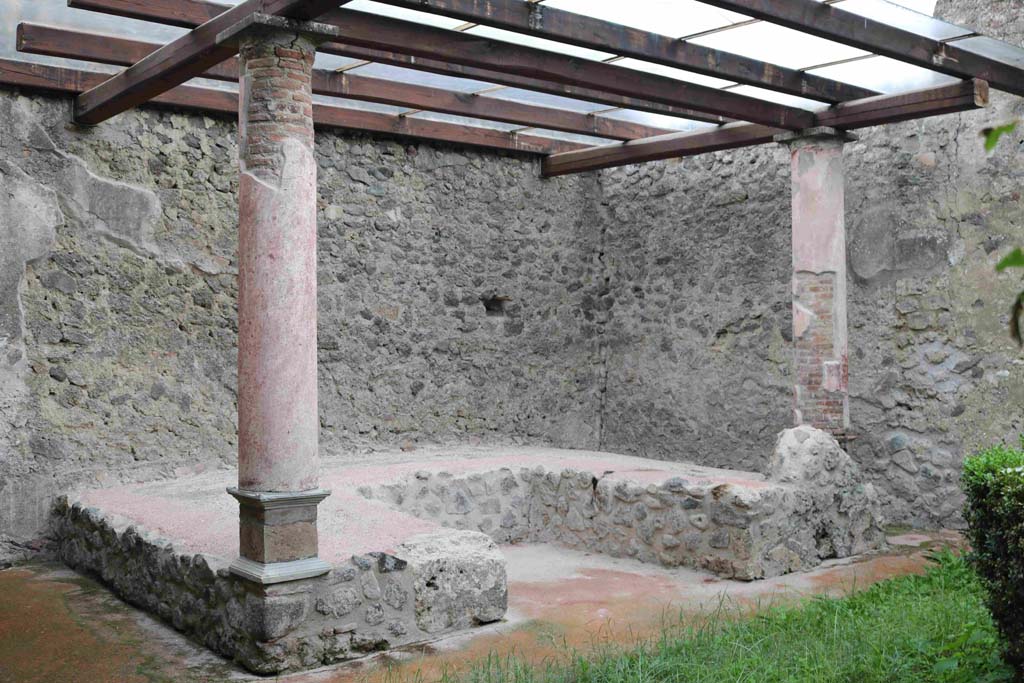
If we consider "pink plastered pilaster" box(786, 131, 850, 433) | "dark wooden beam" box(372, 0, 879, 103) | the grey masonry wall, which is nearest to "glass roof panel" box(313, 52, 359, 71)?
the grey masonry wall

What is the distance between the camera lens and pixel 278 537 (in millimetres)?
4371

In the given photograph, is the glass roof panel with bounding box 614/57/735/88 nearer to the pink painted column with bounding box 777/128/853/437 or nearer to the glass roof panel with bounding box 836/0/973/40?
the pink painted column with bounding box 777/128/853/437

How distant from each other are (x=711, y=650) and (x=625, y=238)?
595cm

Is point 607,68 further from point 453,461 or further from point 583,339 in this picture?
point 583,339

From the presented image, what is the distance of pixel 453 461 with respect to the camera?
7781 millimetres

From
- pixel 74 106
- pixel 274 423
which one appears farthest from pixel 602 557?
pixel 74 106

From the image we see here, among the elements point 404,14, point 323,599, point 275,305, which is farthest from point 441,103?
point 323,599

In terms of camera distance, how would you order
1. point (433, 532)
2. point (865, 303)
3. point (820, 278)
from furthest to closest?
1. point (865, 303)
2. point (820, 278)
3. point (433, 532)

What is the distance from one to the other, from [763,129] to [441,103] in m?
2.42

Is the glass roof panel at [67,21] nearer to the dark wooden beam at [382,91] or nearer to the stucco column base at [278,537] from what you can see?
the dark wooden beam at [382,91]

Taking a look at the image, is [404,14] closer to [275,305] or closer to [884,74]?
[275,305]

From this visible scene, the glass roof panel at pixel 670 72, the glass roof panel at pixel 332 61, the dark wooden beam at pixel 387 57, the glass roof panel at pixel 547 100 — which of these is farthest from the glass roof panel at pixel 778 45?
the glass roof panel at pixel 332 61

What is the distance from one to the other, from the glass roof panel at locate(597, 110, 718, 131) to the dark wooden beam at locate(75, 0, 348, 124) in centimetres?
383

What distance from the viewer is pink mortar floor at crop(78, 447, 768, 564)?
5.10 m
